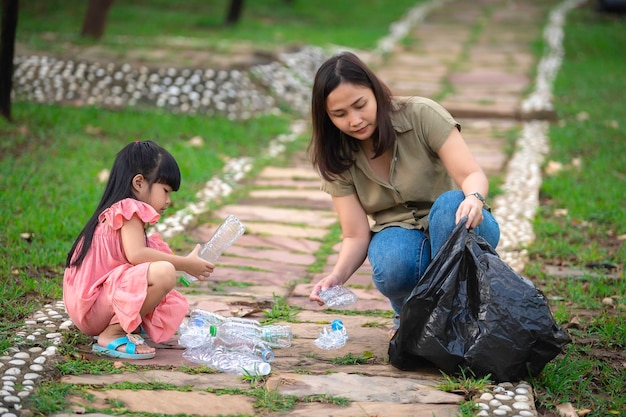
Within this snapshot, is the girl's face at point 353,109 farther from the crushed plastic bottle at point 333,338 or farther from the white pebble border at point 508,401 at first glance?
the white pebble border at point 508,401

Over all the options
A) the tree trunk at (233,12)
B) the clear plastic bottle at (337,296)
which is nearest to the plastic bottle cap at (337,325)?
the clear plastic bottle at (337,296)

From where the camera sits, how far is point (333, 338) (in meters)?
3.81

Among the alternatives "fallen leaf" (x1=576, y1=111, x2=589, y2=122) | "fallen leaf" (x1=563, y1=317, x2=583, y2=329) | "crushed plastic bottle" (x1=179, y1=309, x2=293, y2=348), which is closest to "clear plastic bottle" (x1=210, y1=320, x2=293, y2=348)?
"crushed plastic bottle" (x1=179, y1=309, x2=293, y2=348)

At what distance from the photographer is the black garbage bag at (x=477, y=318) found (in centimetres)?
322

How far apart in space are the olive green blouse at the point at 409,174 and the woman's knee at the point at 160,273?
874 millimetres

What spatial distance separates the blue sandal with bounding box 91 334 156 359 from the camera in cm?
355

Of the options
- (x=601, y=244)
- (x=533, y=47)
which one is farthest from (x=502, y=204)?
(x=533, y=47)

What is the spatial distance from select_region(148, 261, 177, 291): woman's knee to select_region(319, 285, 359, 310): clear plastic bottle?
0.66m

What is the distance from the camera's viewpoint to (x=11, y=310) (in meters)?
4.04

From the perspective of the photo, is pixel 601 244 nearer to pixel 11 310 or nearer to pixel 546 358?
pixel 546 358

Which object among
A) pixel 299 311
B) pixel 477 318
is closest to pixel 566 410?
pixel 477 318

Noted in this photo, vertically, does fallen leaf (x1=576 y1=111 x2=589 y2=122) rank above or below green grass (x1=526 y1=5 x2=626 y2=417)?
above

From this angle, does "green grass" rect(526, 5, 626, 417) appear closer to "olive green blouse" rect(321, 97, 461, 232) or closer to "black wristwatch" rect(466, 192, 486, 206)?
"black wristwatch" rect(466, 192, 486, 206)

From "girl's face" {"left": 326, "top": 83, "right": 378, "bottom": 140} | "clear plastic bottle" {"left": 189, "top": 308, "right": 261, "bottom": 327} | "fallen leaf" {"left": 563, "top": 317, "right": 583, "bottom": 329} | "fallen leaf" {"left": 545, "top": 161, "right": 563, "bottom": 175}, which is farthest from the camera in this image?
"fallen leaf" {"left": 545, "top": 161, "right": 563, "bottom": 175}
